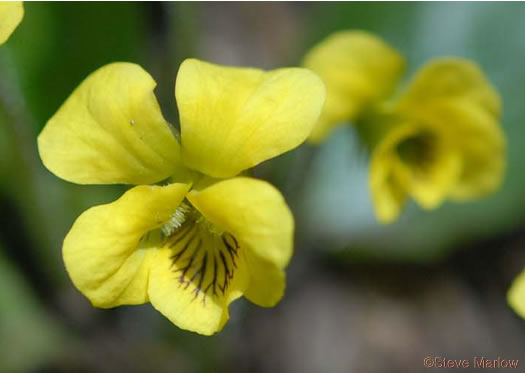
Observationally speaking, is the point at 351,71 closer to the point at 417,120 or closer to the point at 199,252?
the point at 417,120

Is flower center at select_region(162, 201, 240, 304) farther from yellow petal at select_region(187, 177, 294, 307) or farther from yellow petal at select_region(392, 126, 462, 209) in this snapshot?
yellow petal at select_region(392, 126, 462, 209)

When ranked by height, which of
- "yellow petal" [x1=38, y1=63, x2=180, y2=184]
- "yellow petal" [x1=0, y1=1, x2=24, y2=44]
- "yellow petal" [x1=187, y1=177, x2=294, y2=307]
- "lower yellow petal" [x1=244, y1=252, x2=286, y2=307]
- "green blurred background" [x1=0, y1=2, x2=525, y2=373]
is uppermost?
"yellow petal" [x1=0, y1=1, x2=24, y2=44]

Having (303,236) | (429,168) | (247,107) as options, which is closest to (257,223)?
(247,107)

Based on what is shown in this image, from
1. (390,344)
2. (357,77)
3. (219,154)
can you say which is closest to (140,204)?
(219,154)

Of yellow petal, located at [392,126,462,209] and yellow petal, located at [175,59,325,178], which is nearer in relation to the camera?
yellow petal, located at [175,59,325,178]

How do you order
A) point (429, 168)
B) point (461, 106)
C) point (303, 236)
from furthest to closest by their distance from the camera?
point (303, 236)
point (429, 168)
point (461, 106)

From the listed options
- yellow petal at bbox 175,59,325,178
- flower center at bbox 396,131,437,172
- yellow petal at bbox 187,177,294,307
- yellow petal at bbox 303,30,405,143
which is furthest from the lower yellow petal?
flower center at bbox 396,131,437,172

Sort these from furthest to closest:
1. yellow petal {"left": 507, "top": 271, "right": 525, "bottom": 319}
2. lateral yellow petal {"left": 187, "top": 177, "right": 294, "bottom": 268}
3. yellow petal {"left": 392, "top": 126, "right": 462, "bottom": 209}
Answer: yellow petal {"left": 392, "top": 126, "right": 462, "bottom": 209} → yellow petal {"left": 507, "top": 271, "right": 525, "bottom": 319} → lateral yellow petal {"left": 187, "top": 177, "right": 294, "bottom": 268}
